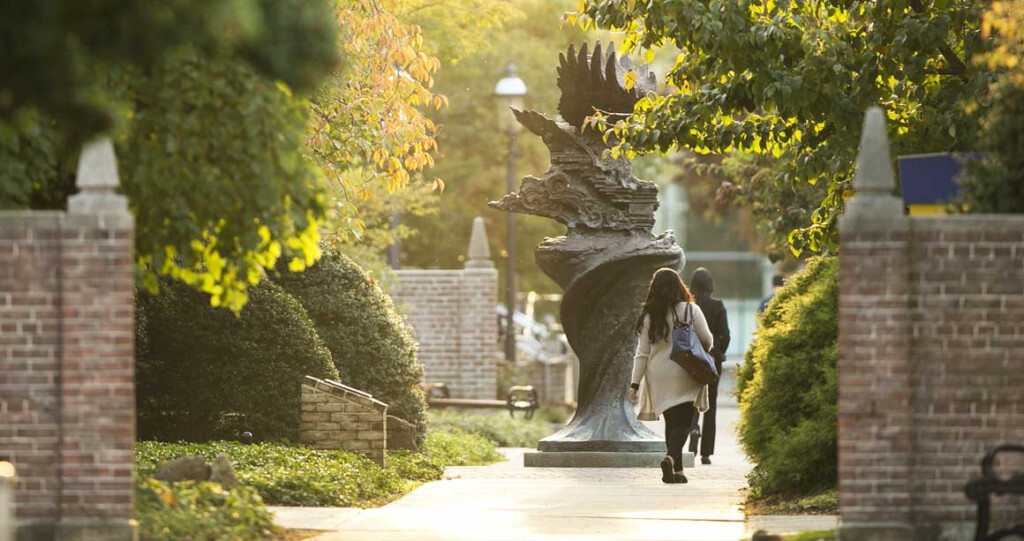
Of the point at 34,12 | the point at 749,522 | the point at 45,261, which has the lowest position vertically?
the point at 749,522

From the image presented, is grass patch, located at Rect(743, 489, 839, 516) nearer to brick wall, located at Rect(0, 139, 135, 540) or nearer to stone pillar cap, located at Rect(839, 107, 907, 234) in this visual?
stone pillar cap, located at Rect(839, 107, 907, 234)

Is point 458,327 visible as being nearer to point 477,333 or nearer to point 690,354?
point 477,333

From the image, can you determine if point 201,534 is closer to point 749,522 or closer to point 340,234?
point 749,522

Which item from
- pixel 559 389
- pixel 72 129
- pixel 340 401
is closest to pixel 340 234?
pixel 340 401

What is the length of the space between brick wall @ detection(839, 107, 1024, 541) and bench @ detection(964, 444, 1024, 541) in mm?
314

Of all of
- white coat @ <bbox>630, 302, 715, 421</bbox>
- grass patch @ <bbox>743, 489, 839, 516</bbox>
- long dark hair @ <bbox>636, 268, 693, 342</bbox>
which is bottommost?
grass patch @ <bbox>743, 489, 839, 516</bbox>

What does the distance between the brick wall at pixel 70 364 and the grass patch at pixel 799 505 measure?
4.98 metres

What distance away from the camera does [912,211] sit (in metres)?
10.4

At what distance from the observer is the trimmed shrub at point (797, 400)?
12.4 meters

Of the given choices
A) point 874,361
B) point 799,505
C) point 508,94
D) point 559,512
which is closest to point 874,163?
point 874,361

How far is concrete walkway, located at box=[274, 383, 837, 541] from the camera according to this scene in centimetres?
1120

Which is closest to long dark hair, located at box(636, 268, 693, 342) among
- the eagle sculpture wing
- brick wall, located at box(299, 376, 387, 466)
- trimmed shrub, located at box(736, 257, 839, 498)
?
trimmed shrub, located at box(736, 257, 839, 498)

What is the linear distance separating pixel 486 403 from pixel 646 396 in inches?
430

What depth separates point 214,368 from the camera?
611 inches
